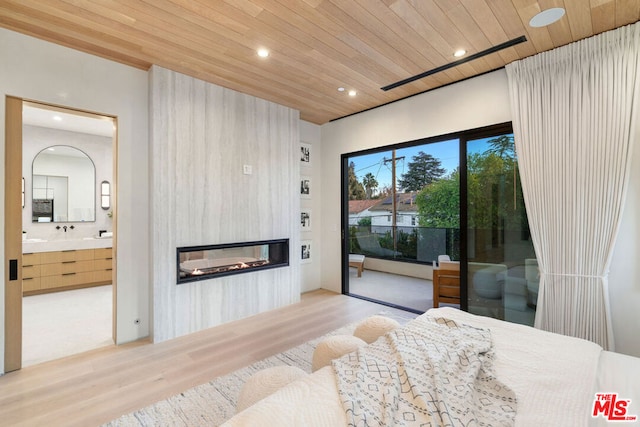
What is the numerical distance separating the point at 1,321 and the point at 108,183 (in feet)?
12.8

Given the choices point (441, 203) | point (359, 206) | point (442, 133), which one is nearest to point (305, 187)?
point (359, 206)

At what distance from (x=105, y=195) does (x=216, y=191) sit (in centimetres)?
375

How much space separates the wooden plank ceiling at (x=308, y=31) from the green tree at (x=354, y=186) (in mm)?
1690

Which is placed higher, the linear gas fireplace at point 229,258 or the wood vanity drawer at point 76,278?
the linear gas fireplace at point 229,258

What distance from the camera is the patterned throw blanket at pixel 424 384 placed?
993 millimetres

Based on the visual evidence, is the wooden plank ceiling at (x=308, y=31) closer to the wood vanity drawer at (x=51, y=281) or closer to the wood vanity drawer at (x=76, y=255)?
the wood vanity drawer at (x=76, y=255)

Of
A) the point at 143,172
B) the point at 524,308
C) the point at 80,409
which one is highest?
the point at 143,172

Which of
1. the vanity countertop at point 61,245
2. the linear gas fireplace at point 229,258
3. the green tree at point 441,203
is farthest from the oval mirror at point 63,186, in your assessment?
the green tree at point 441,203

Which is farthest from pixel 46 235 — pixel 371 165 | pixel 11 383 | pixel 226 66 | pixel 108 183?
pixel 371 165

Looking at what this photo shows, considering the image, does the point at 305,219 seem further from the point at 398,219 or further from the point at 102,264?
the point at 102,264

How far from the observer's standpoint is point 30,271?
441 cm

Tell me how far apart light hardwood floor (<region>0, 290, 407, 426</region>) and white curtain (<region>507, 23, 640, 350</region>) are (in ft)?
7.16

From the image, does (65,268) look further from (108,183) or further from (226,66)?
(226,66)

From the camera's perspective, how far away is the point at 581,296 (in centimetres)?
242
